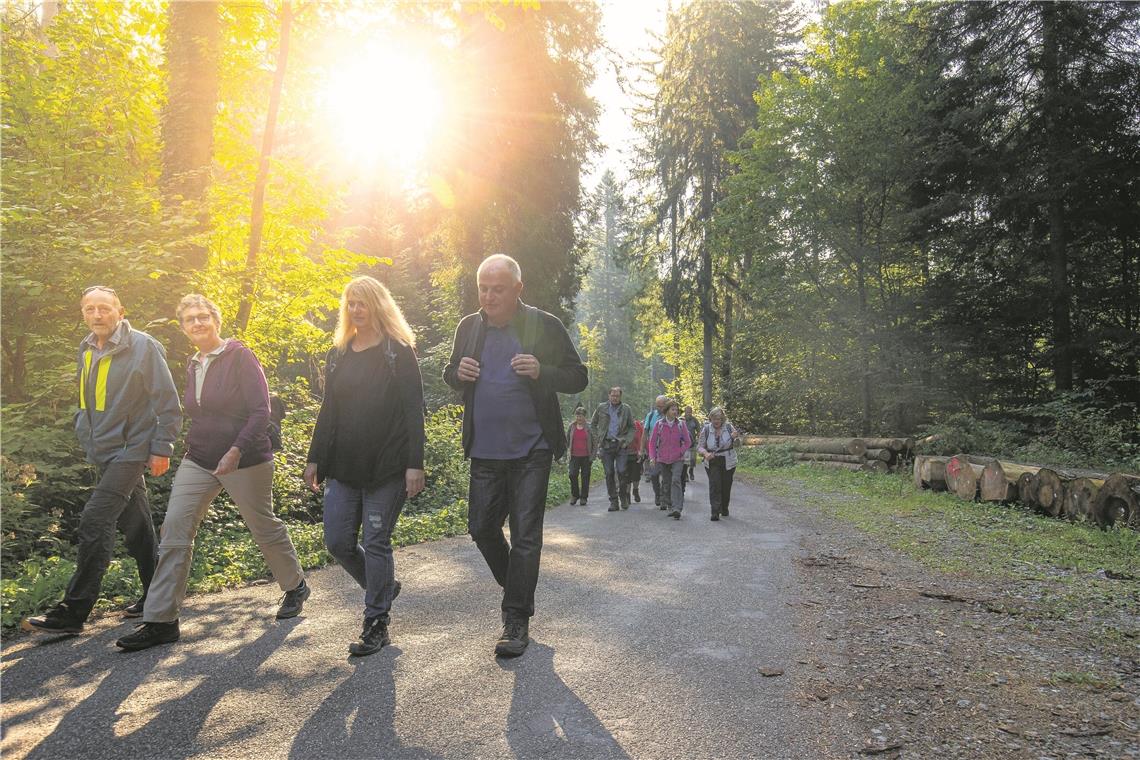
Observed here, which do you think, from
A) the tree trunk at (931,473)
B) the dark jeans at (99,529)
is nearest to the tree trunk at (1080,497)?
the tree trunk at (931,473)

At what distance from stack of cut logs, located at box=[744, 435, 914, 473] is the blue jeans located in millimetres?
18645

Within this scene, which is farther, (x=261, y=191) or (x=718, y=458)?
(x=718, y=458)

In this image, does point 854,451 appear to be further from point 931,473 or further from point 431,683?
point 431,683

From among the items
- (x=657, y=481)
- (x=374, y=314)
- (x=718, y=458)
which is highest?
(x=374, y=314)

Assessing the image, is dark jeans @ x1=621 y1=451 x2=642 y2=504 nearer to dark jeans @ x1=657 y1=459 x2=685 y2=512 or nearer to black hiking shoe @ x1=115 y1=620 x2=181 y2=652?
dark jeans @ x1=657 y1=459 x2=685 y2=512

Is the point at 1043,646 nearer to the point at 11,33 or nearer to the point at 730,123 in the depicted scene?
the point at 11,33

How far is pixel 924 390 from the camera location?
2216 cm

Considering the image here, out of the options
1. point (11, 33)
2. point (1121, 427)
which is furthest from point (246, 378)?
point (1121, 427)

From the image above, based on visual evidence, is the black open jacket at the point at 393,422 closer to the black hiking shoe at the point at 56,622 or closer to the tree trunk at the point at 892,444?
the black hiking shoe at the point at 56,622

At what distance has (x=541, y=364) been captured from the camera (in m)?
4.20

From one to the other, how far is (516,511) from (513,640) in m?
0.74

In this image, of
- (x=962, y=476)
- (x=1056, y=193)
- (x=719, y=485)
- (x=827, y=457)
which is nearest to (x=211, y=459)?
(x=719, y=485)

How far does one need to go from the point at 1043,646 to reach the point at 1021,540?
488cm

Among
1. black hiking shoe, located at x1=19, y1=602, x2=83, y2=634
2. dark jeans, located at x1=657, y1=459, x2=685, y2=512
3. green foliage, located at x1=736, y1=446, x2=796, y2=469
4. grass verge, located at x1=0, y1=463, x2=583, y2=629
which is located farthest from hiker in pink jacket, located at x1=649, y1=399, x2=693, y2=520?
green foliage, located at x1=736, y1=446, x2=796, y2=469
